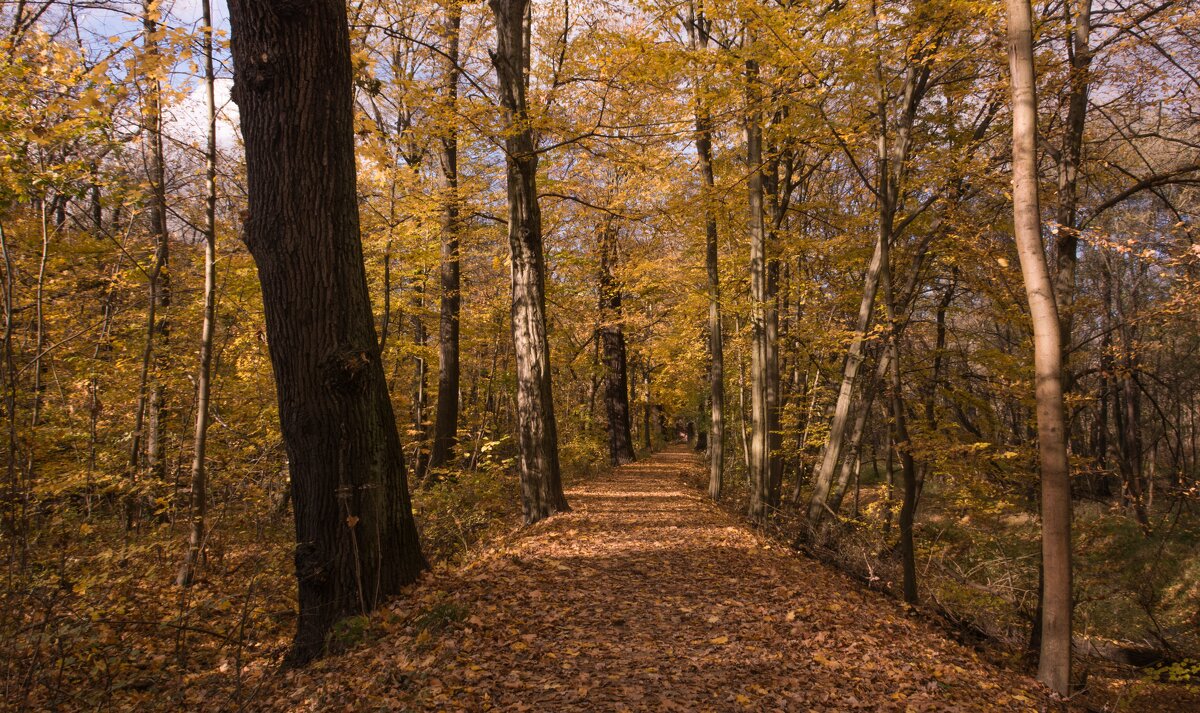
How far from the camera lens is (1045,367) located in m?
4.65

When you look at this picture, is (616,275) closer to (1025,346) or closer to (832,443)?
(832,443)

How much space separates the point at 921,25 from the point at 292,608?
32.7ft

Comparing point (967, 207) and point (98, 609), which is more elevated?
point (967, 207)

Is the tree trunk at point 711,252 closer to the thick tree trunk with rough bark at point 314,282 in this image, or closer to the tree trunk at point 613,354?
the tree trunk at point 613,354

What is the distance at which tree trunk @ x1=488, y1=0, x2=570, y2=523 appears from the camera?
25.7 ft

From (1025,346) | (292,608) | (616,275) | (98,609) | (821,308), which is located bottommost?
(292,608)

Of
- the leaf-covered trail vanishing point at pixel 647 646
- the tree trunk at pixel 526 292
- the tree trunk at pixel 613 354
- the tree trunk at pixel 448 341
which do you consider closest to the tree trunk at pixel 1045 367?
the leaf-covered trail vanishing point at pixel 647 646

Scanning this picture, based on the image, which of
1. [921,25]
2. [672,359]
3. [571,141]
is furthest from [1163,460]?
[571,141]

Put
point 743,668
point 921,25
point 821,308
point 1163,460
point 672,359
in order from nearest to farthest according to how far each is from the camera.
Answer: point 743,668 → point 921,25 → point 821,308 → point 672,359 → point 1163,460

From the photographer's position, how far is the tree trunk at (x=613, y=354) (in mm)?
16203

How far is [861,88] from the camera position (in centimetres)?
892

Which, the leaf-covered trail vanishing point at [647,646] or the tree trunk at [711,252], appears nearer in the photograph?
the leaf-covered trail vanishing point at [647,646]

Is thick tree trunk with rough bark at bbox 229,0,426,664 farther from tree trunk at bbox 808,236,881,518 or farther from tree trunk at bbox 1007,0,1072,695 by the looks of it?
tree trunk at bbox 808,236,881,518

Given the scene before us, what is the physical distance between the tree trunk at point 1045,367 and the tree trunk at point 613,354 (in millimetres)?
10740
